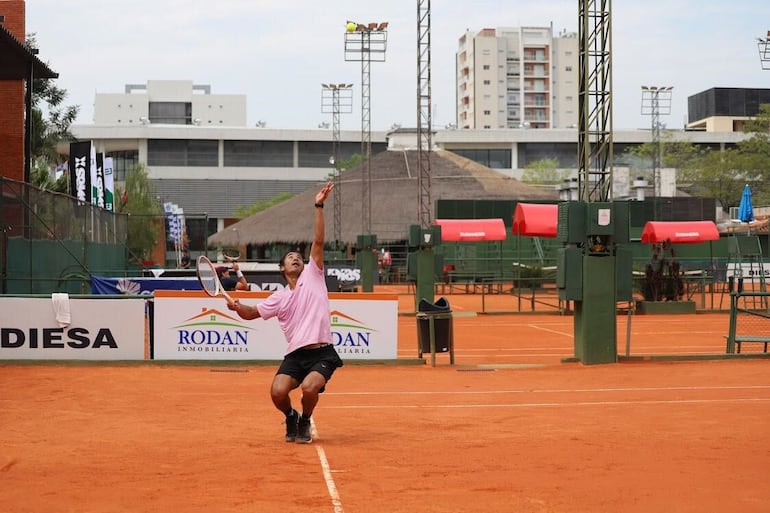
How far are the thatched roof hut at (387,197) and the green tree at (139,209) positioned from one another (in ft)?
16.7

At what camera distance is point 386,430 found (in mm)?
12867

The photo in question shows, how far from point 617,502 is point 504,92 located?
15589 cm

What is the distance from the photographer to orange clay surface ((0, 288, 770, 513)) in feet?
28.9

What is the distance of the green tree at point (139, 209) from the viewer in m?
64.1

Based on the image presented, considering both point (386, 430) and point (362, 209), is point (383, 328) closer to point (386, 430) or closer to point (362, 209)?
point (386, 430)

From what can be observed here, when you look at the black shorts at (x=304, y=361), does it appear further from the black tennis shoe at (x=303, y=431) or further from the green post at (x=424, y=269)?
the green post at (x=424, y=269)

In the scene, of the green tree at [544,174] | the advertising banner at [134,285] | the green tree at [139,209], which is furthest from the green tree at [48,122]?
the green tree at [544,174]

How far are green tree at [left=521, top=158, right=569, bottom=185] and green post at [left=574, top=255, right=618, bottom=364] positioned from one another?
3237 inches

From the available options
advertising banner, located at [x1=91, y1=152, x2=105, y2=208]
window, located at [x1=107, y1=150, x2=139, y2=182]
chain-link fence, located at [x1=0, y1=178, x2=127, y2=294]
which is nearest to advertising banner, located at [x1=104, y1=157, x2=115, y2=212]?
advertising banner, located at [x1=91, y1=152, x2=105, y2=208]

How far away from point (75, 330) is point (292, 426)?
10008mm

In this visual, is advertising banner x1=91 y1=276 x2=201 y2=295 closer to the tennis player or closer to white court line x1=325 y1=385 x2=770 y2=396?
white court line x1=325 y1=385 x2=770 y2=396

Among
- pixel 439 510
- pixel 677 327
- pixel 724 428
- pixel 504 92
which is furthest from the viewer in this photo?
pixel 504 92

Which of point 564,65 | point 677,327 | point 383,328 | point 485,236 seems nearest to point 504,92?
point 564,65

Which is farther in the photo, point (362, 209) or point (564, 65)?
point (564, 65)
